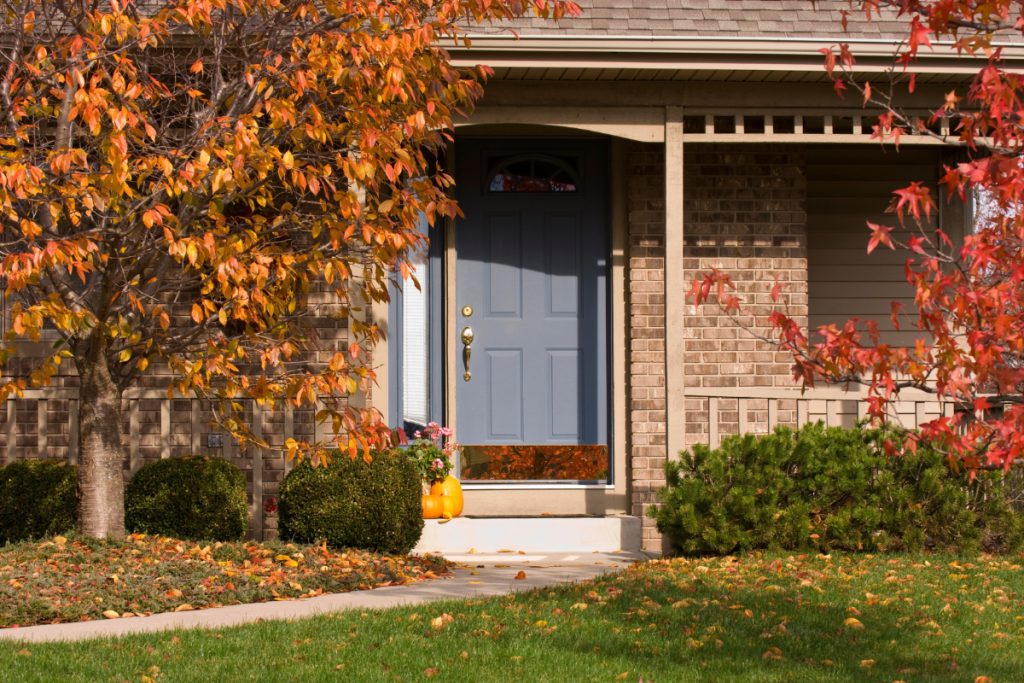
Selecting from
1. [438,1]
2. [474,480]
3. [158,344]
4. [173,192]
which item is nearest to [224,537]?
[158,344]

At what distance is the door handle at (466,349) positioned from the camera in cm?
989

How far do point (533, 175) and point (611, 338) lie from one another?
1.42 m

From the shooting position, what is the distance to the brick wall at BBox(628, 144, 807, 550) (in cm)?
984

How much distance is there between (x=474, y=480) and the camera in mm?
9961

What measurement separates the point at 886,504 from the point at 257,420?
425cm

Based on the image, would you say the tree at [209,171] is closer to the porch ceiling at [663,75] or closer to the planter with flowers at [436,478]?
the porch ceiling at [663,75]

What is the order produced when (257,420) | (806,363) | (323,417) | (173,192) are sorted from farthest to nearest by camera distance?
1. (257,420)
2. (323,417)
3. (173,192)
4. (806,363)

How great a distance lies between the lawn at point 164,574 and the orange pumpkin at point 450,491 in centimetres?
100

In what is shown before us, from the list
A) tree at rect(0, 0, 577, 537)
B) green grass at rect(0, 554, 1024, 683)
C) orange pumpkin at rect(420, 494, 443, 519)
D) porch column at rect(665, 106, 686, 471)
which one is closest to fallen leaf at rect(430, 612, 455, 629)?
green grass at rect(0, 554, 1024, 683)

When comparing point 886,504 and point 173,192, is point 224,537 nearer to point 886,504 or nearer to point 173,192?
point 173,192

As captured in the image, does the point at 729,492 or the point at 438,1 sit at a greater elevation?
the point at 438,1

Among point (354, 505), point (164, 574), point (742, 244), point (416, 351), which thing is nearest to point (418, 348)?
point (416, 351)

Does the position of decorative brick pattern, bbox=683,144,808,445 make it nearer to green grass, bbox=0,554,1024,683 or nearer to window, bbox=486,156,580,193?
window, bbox=486,156,580,193

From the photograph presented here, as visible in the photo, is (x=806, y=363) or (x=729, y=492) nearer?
(x=806, y=363)
